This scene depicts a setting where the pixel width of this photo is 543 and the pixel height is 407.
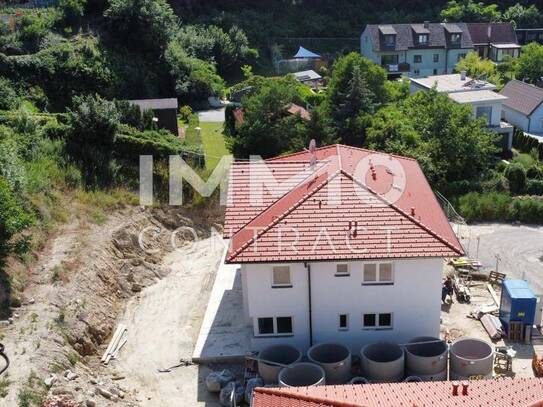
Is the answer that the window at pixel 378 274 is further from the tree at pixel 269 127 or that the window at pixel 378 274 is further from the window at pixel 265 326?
the tree at pixel 269 127

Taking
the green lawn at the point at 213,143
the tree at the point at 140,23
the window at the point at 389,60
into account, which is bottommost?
the green lawn at the point at 213,143

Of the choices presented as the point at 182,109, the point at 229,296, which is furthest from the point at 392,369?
the point at 182,109

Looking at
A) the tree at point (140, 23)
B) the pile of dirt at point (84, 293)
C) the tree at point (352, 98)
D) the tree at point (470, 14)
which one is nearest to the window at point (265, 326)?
the pile of dirt at point (84, 293)

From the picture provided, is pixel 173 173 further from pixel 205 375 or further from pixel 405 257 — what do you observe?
pixel 405 257

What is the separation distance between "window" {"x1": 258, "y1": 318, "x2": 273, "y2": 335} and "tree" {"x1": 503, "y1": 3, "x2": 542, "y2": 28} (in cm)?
7789

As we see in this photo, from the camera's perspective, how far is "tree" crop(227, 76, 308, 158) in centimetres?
4069

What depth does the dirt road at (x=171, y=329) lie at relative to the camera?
862 inches

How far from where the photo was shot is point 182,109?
52250 mm

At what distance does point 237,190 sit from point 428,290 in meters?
8.95

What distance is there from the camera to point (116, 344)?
2428 centimetres

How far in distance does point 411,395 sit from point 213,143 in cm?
3283

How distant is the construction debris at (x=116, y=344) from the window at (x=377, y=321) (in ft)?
31.4

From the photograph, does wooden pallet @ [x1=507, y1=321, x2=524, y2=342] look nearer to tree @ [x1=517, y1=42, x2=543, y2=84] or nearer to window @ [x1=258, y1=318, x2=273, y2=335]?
window @ [x1=258, y1=318, x2=273, y2=335]

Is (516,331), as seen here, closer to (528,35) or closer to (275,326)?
(275,326)
